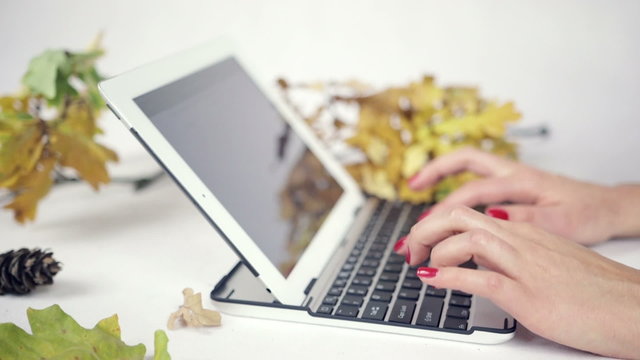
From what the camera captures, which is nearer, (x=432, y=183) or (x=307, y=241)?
(x=307, y=241)

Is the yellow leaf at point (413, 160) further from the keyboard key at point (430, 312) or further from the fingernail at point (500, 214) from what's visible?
the keyboard key at point (430, 312)

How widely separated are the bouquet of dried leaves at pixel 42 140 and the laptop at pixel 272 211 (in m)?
0.24

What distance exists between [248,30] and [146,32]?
0.28 m

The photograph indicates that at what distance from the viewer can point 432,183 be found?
98 cm

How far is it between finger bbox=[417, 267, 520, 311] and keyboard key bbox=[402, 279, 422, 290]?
0.27 ft

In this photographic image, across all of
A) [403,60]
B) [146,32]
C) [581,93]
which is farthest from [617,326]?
[146,32]

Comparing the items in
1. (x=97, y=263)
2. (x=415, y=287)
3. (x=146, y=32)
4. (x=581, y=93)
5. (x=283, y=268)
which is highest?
(x=146, y=32)

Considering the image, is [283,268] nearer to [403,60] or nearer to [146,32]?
[403,60]

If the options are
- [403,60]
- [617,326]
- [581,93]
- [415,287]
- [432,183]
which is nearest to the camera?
[617,326]

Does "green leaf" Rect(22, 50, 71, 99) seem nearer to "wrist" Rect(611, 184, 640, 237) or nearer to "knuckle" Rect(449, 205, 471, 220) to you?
"knuckle" Rect(449, 205, 471, 220)

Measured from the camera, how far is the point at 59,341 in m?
0.62

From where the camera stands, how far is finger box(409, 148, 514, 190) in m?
0.93

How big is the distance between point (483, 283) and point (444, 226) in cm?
10

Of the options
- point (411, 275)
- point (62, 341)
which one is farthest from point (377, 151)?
point (62, 341)
